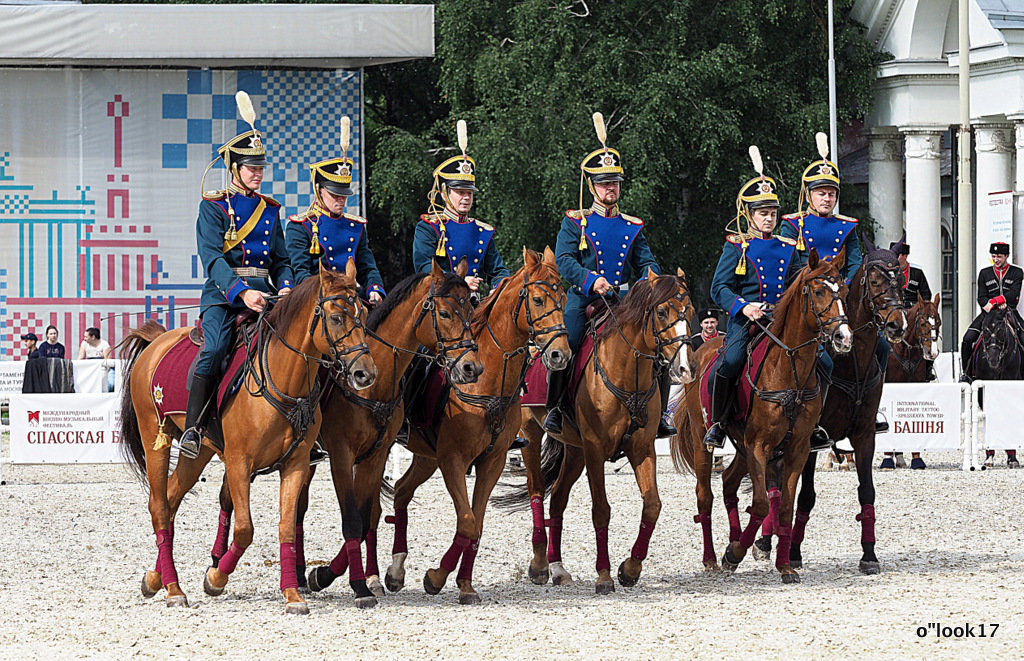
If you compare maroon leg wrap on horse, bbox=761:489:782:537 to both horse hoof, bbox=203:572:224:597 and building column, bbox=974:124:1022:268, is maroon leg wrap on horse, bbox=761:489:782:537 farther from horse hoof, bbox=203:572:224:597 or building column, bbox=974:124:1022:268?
building column, bbox=974:124:1022:268

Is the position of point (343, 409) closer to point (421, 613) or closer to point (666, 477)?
point (421, 613)

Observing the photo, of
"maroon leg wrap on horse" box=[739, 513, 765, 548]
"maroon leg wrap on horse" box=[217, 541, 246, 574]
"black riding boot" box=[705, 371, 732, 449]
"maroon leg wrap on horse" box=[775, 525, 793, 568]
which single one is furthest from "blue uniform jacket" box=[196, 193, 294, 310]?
"maroon leg wrap on horse" box=[775, 525, 793, 568]

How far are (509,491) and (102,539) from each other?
387cm

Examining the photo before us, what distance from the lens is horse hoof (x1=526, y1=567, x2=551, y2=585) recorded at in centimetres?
1178

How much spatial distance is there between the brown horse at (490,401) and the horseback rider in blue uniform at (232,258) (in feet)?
4.38

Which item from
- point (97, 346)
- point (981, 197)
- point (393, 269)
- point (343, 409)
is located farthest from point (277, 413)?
point (393, 269)

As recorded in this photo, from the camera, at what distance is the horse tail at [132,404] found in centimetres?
1156

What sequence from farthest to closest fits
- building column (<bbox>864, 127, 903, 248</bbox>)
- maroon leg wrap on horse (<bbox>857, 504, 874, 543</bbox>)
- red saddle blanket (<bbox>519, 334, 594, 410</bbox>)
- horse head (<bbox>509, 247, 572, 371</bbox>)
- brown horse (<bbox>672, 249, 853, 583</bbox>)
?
1. building column (<bbox>864, 127, 903, 248</bbox>)
2. maroon leg wrap on horse (<bbox>857, 504, 874, 543</bbox>)
3. red saddle blanket (<bbox>519, 334, 594, 410</bbox>)
4. brown horse (<bbox>672, 249, 853, 583</bbox>)
5. horse head (<bbox>509, 247, 572, 371</bbox>)

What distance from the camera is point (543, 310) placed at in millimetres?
10359

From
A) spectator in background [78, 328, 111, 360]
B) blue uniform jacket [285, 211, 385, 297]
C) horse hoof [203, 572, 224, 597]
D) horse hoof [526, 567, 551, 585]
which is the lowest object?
horse hoof [526, 567, 551, 585]

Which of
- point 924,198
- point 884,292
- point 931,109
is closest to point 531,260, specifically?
point 884,292

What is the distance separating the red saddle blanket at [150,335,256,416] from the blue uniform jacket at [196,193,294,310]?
1.17ft

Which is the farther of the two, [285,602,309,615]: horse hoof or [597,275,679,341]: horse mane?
[597,275,679,341]: horse mane

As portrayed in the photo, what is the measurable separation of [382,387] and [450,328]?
0.62 meters
